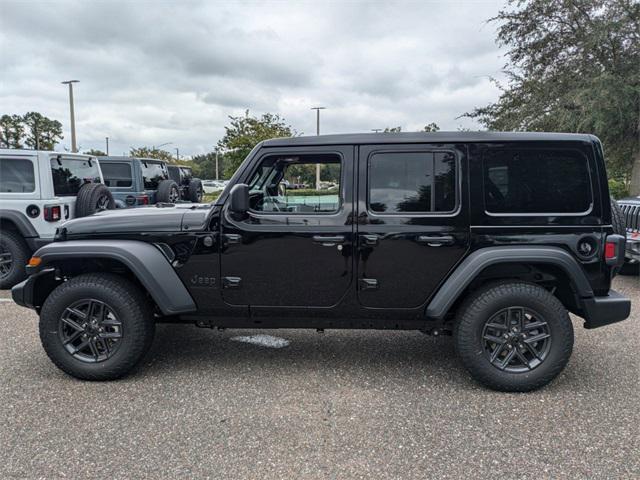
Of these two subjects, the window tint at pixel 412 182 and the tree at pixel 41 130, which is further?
the tree at pixel 41 130

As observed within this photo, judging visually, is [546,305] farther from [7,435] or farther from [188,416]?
[7,435]

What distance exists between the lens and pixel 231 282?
3.23 meters

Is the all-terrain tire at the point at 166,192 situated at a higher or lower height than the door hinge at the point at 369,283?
higher

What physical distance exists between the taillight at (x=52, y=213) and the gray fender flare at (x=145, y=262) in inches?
123

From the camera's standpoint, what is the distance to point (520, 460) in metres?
2.38

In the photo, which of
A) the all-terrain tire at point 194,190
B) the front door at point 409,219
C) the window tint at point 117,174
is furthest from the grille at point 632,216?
the all-terrain tire at point 194,190

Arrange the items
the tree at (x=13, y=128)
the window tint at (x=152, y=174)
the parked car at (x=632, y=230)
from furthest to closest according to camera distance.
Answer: the tree at (x=13, y=128) < the window tint at (x=152, y=174) < the parked car at (x=632, y=230)

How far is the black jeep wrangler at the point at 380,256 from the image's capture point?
3.05 m

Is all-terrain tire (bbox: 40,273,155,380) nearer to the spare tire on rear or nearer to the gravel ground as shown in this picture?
the gravel ground

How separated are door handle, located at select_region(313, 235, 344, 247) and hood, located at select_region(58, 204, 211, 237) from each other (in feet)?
2.69

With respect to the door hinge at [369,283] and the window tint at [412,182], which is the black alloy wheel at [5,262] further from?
the window tint at [412,182]

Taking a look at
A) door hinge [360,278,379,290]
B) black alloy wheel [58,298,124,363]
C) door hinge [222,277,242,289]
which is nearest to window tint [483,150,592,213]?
door hinge [360,278,379,290]

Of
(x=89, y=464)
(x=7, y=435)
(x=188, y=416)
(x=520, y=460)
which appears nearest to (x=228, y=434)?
(x=188, y=416)

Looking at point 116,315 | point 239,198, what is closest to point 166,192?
point 116,315
